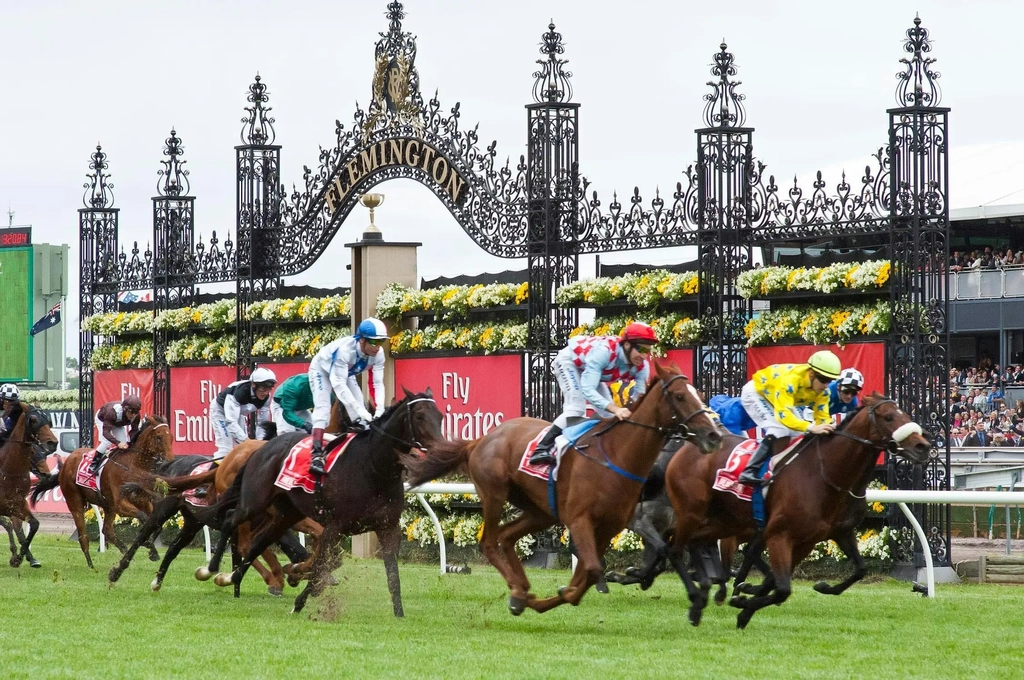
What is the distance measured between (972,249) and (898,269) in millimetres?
12966

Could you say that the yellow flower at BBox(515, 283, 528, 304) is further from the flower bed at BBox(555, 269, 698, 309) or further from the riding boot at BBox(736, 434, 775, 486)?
the riding boot at BBox(736, 434, 775, 486)

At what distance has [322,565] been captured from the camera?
9.06m

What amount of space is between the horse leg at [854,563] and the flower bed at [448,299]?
5.28 meters

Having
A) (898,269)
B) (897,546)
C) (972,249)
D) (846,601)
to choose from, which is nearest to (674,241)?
(898,269)

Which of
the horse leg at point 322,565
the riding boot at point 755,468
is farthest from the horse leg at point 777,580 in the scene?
the horse leg at point 322,565

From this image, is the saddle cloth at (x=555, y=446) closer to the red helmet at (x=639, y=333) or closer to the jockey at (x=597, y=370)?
the jockey at (x=597, y=370)

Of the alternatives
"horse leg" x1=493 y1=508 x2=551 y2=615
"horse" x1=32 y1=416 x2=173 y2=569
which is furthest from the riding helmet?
"horse" x1=32 y1=416 x2=173 y2=569

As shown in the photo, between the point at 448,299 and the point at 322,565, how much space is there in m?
5.51

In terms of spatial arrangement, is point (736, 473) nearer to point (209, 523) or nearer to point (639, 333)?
point (639, 333)

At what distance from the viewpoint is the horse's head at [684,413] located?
Result: 785cm

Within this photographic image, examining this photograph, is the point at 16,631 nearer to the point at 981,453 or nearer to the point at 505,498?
the point at 505,498

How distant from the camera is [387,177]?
49.7 feet

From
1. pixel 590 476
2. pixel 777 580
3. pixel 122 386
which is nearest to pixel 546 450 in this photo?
pixel 590 476

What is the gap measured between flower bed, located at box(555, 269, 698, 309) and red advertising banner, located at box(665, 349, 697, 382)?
42 cm
